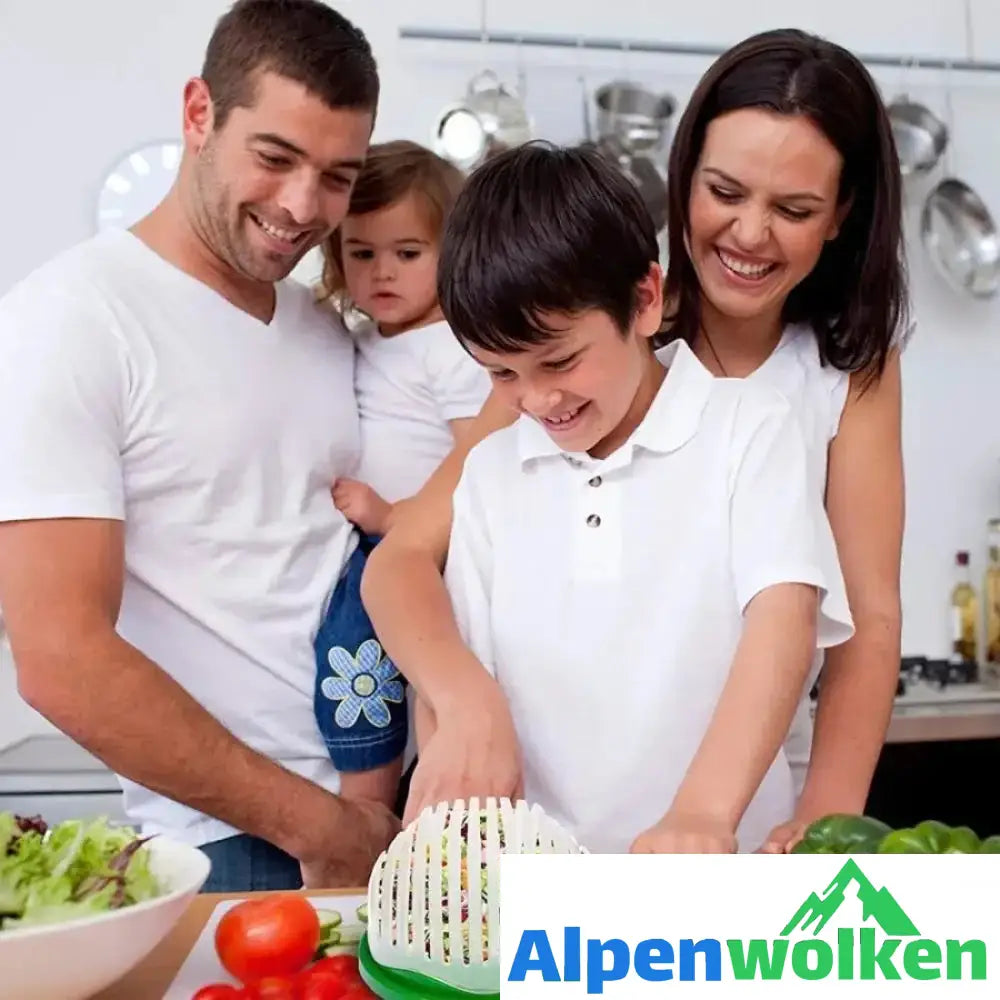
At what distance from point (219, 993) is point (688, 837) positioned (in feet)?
0.91

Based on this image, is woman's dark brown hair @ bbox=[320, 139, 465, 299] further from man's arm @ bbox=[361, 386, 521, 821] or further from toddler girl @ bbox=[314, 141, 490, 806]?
man's arm @ bbox=[361, 386, 521, 821]

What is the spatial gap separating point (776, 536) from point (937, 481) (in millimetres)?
1722

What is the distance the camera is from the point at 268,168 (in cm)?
122

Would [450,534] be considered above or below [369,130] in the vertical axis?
below

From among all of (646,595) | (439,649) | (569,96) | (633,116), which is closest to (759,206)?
(646,595)

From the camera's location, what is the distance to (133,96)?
7.60ft

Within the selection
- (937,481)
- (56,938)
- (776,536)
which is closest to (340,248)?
(776,536)

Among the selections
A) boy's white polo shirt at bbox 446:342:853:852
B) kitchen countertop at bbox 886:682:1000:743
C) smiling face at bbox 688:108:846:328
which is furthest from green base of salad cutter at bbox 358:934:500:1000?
kitchen countertop at bbox 886:682:1000:743

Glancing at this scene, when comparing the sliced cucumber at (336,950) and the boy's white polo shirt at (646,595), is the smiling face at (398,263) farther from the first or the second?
the sliced cucumber at (336,950)

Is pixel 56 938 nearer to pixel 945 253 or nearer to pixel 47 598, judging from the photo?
pixel 47 598

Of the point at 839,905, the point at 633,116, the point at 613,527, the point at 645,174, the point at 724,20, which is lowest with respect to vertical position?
the point at 839,905

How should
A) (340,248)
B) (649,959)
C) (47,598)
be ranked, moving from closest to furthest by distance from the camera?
(649,959) < (47,598) < (340,248)

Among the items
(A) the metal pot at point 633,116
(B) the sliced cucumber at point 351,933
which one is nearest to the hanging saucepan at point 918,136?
(A) the metal pot at point 633,116

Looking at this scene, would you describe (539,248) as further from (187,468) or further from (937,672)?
(937,672)
